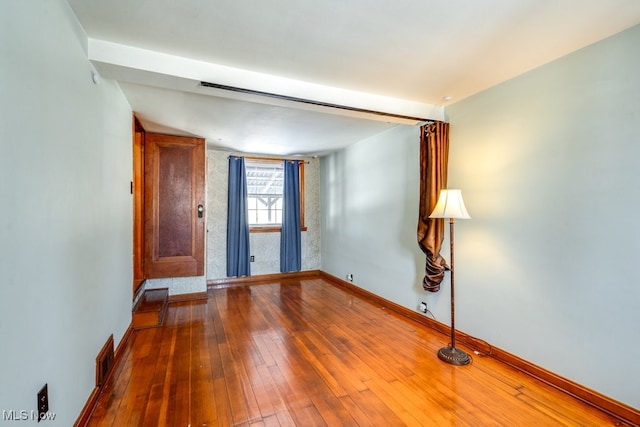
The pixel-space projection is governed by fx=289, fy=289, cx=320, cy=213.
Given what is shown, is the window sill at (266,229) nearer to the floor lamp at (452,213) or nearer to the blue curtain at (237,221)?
the blue curtain at (237,221)

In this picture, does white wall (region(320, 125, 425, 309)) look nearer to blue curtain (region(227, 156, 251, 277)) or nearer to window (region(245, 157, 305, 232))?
window (region(245, 157, 305, 232))

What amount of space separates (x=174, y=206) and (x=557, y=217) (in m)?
4.11

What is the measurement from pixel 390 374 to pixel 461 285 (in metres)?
1.13

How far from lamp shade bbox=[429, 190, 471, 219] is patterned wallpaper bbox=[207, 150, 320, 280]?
11.0ft

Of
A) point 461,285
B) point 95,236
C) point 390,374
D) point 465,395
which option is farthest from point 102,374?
point 461,285

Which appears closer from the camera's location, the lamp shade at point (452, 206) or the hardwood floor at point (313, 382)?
the hardwood floor at point (313, 382)

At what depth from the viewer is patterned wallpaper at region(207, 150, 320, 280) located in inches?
192

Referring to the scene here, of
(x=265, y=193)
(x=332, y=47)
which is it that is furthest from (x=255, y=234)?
(x=332, y=47)

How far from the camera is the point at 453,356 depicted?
94.8 inches

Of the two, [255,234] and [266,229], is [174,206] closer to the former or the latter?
[255,234]

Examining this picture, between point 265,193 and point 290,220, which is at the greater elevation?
point 265,193

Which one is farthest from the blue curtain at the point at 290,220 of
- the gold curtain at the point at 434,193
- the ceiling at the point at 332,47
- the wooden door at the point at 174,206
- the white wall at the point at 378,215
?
the gold curtain at the point at 434,193

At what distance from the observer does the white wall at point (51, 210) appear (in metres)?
1.02

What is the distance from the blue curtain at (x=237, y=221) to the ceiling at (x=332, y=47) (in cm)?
199
